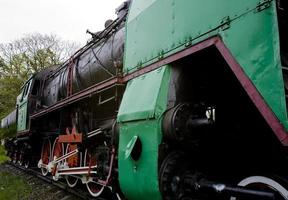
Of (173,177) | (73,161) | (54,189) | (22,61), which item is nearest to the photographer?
(173,177)

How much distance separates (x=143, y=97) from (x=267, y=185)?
128 cm

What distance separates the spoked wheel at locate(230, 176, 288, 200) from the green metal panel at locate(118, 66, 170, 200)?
70cm

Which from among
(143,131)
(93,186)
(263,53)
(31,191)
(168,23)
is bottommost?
(31,191)

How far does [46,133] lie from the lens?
856cm

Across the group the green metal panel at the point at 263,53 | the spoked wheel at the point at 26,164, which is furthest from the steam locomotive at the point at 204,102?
the spoked wheel at the point at 26,164

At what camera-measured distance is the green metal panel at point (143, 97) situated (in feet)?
9.19

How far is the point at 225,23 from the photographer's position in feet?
7.39

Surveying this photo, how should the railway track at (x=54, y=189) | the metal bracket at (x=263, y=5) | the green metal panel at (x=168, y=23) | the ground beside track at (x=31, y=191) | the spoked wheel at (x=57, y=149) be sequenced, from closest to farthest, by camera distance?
the metal bracket at (x=263, y=5) → the green metal panel at (x=168, y=23) → the railway track at (x=54, y=189) → the ground beside track at (x=31, y=191) → the spoked wheel at (x=57, y=149)

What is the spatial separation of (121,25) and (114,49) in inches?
17.3

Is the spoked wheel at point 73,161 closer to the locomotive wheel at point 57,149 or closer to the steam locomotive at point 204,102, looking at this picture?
the locomotive wheel at point 57,149

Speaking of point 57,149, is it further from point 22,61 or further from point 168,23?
point 22,61

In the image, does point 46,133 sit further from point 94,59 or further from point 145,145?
point 145,145

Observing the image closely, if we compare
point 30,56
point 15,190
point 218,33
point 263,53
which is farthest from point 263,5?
point 30,56

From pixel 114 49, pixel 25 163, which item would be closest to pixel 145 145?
pixel 114 49
